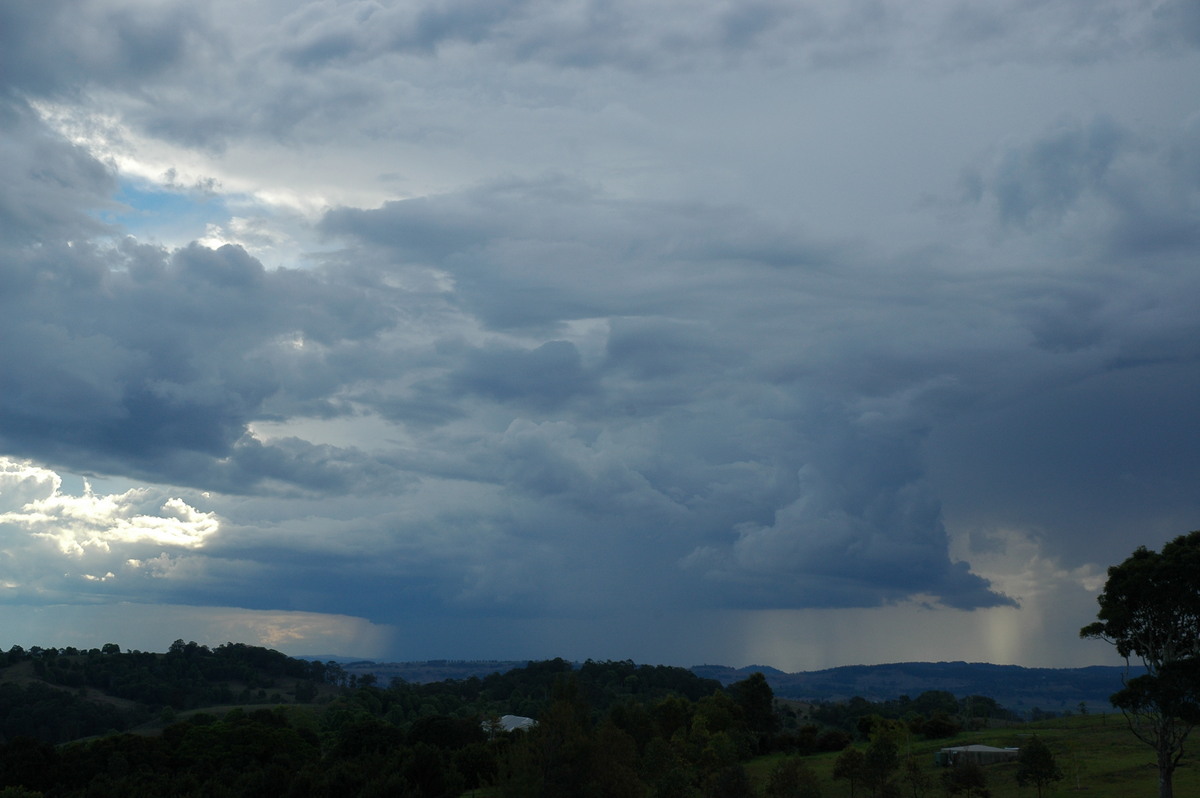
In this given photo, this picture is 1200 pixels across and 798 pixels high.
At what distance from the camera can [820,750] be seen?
112m

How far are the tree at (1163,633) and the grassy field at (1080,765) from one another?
15.1 meters

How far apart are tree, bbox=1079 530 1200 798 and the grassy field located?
15.1 meters

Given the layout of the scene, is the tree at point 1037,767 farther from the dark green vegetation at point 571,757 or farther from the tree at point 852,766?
the tree at point 852,766

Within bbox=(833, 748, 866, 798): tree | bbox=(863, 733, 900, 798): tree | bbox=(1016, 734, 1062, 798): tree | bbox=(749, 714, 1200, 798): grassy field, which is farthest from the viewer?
bbox=(833, 748, 866, 798): tree

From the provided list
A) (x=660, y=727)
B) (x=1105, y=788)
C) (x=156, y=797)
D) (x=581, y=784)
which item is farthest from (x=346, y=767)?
(x=1105, y=788)

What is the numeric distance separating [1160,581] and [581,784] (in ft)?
106

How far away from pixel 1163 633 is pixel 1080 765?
31.0 m

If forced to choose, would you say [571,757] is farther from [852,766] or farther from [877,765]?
[852,766]

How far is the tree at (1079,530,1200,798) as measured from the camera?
4872 centimetres

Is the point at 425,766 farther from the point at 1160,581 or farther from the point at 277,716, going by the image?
the point at 277,716

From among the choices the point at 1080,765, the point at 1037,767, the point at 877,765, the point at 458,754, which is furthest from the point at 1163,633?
the point at 458,754

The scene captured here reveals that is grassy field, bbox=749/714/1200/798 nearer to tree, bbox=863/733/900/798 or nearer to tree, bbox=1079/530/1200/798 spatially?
tree, bbox=863/733/900/798

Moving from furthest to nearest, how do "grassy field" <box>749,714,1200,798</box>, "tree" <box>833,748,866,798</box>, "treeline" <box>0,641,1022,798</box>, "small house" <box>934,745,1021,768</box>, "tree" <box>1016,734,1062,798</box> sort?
"small house" <box>934,745,1021,768</box> → "tree" <box>833,748,866,798</box> → "grassy field" <box>749,714,1200,798</box> → "tree" <box>1016,734,1062,798</box> → "treeline" <box>0,641,1022,798</box>

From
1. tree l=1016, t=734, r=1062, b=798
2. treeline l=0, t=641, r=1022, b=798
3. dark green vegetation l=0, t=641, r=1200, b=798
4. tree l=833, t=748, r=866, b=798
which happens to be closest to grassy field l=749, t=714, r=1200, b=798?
dark green vegetation l=0, t=641, r=1200, b=798
